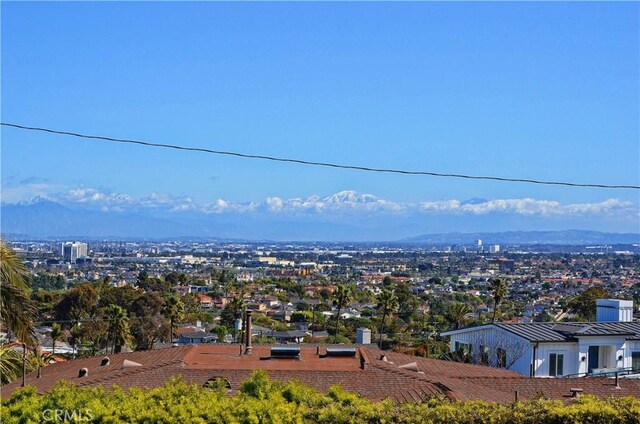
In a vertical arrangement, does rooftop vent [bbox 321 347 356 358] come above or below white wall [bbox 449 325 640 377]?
above

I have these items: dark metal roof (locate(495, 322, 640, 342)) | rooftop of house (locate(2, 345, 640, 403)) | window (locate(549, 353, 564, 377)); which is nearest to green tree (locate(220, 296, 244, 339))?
dark metal roof (locate(495, 322, 640, 342))

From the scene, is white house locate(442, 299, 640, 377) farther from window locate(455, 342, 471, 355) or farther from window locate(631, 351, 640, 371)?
window locate(455, 342, 471, 355)

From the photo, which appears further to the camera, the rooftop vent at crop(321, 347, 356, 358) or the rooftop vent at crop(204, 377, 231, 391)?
the rooftop vent at crop(321, 347, 356, 358)

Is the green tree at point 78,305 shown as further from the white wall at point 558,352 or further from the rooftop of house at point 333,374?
the rooftop of house at point 333,374

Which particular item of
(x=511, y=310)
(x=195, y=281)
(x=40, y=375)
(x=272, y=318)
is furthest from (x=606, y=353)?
(x=195, y=281)

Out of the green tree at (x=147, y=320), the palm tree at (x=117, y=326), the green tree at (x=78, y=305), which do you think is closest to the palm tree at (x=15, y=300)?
the palm tree at (x=117, y=326)

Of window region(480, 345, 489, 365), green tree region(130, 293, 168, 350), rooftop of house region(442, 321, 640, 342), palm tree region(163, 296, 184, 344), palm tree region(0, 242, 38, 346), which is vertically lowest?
green tree region(130, 293, 168, 350)
